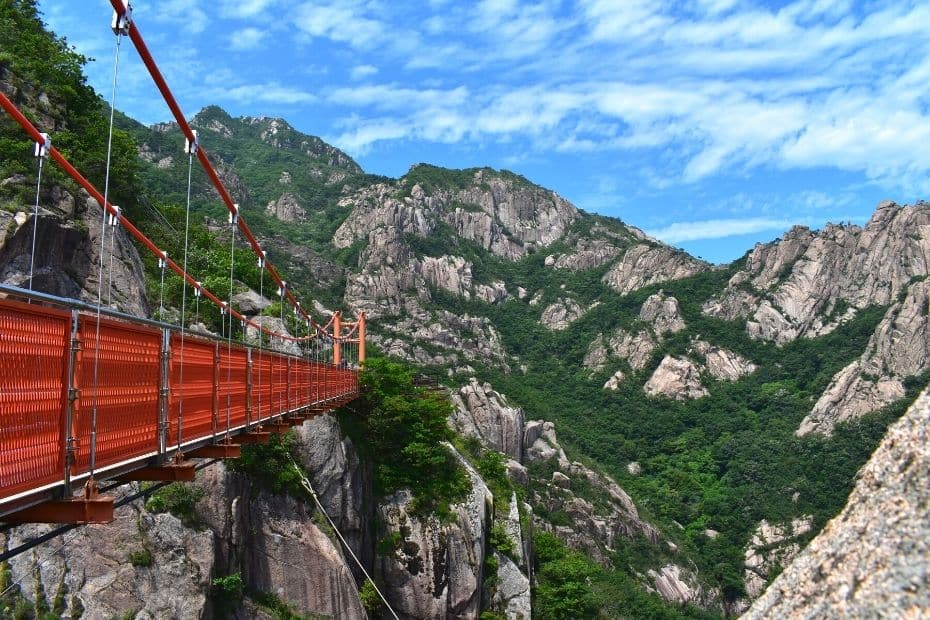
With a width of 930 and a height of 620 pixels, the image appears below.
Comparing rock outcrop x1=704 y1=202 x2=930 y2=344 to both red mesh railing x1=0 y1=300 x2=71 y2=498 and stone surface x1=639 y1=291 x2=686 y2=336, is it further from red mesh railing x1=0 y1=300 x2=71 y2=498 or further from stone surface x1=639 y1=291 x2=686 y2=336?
red mesh railing x1=0 y1=300 x2=71 y2=498

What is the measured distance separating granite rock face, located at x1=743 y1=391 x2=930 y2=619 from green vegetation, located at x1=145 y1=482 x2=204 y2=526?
12695mm

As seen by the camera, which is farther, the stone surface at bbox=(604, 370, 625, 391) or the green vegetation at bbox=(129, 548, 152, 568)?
the stone surface at bbox=(604, 370, 625, 391)

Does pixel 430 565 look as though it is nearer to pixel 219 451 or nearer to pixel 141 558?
pixel 141 558

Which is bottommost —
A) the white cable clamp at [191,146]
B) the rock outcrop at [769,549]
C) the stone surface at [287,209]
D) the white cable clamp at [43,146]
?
the rock outcrop at [769,549]

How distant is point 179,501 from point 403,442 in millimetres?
9215

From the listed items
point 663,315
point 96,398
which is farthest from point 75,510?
point 663,315

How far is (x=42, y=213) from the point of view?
528 inches

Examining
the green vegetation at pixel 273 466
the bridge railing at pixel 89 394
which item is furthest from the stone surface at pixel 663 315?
the bridge railing at pixel 89 394

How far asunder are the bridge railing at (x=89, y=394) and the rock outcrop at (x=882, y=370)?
72.7 metres

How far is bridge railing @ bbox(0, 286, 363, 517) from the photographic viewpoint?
3617mm

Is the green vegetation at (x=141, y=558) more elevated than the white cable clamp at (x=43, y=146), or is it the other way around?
the white cable clamp at (x=43, y=146)

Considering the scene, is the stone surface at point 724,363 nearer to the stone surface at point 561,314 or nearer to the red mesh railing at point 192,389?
the stone surface at point 561,314

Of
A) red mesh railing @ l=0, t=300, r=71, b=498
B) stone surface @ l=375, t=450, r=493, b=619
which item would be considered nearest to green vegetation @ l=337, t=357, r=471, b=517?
stone surface @ l=375, t=450, r=493, b=619

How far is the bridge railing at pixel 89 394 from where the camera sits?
3.62 meters
